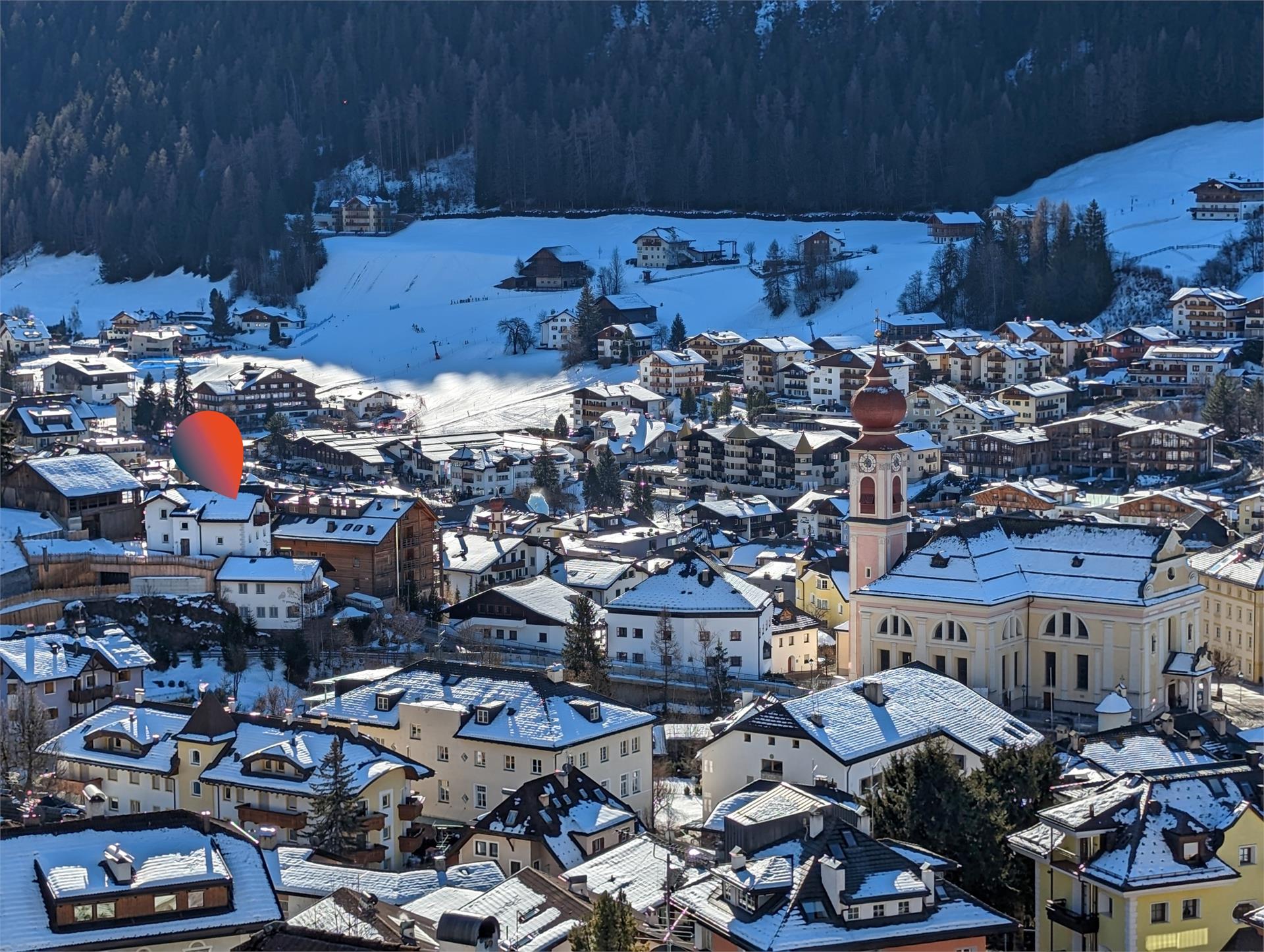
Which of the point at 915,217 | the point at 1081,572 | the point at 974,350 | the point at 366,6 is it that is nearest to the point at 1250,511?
the point at 1081,572

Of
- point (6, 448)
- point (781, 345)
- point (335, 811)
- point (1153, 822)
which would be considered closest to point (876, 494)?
point (335, 811)

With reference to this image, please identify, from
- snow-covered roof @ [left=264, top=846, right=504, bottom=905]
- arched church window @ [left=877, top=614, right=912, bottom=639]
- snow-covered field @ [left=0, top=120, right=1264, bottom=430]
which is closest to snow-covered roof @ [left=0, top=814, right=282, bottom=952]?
snow-covered roof @ [left=264, top=846, right=504, bottom=905]

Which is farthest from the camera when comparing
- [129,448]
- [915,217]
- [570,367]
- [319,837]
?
[915,217]

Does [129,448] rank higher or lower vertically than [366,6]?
lower

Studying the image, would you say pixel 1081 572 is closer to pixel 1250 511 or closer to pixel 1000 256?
pixel 1250 511

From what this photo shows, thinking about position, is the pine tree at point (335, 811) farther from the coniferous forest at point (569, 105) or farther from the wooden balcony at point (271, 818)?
the coniferous forest at point (569, 105)

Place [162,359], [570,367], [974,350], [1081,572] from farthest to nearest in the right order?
[162,359], [570,367], [974,350], [1081,572]

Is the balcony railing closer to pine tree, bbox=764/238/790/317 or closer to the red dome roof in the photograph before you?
the red dome roof

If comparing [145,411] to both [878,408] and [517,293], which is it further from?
[878,408]
